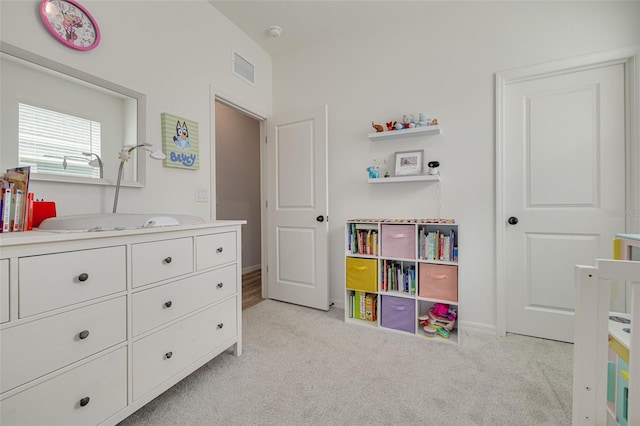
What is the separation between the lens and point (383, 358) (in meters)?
1.81

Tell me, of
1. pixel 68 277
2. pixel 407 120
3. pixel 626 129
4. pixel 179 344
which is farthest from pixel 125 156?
pixel 626 129

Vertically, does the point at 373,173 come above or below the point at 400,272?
above

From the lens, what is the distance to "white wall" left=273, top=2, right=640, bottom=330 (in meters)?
1.98

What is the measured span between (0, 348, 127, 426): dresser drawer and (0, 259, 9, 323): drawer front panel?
0.90 feet

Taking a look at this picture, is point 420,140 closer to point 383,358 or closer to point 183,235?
point 383,358

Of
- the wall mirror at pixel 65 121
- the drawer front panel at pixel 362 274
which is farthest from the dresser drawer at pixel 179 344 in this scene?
the drawer front panel at pixel 362 274

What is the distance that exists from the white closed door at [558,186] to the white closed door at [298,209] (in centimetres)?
156

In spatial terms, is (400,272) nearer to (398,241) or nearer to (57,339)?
(398,241)

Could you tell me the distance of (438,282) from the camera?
210 centimetres

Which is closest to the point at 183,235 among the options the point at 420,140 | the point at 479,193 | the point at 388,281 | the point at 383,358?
the point at 383,358

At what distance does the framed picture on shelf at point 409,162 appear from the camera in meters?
2.36

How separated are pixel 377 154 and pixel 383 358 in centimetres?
171

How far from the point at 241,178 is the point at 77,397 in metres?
3.44

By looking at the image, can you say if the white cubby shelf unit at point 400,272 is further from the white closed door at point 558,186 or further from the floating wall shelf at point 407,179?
the white closed door at point 558,186
